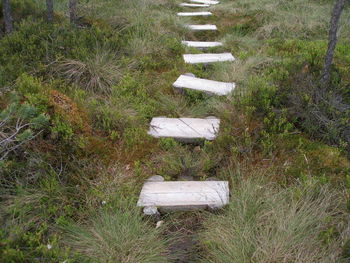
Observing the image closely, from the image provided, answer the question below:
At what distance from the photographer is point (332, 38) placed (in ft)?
14.1

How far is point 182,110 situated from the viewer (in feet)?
15.3

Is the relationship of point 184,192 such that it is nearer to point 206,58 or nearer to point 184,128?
point 184,128

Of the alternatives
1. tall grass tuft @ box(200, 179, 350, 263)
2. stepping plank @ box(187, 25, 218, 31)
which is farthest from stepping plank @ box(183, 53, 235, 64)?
tall grass tuft @ box(200, 179, 350, 263)

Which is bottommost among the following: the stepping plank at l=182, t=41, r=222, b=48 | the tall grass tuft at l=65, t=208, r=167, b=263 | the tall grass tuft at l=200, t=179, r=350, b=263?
the tall grass tuft at l=65, t=208, r=167, b=263

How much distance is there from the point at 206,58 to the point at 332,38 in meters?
2.46

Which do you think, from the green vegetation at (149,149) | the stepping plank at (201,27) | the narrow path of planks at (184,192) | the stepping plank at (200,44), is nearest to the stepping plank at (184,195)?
the narrow path of planks at (184,192)

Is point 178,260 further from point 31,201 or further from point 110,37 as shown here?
point 110,37

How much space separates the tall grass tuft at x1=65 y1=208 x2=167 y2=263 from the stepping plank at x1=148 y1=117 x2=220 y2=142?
140cm

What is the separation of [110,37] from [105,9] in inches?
98.3

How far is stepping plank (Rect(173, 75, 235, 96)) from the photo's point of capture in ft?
16.2

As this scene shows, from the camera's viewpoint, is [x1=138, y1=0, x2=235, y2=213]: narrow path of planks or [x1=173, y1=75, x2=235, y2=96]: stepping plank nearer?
[x1=138, y1=0, x2=235, y2=213]: narrow path of planks

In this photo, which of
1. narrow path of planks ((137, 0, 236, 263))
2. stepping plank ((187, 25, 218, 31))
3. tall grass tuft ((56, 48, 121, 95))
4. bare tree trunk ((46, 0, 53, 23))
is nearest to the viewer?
narrow path of planks ((137, 0, 236, 263))

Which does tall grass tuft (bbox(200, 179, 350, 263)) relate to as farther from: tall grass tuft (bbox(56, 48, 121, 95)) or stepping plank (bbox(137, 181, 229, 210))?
tall grass tuft (bbox(56, 48, 121, 95))

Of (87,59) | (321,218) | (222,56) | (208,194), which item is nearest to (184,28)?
(222,56)
